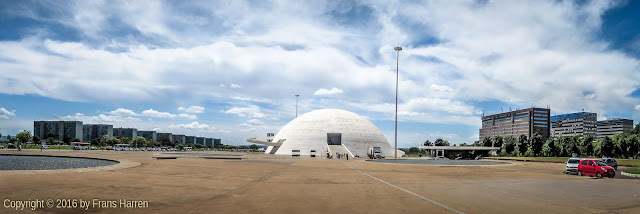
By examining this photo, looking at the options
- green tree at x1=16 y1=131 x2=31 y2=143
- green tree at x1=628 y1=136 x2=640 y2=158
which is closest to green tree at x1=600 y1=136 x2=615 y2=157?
green tree at x1=628 y1=136 x2=640 y2=158

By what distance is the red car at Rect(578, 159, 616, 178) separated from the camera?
956 inches

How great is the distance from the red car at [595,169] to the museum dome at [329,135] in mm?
52001

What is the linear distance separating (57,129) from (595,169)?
598ft

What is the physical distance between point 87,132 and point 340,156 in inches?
5849

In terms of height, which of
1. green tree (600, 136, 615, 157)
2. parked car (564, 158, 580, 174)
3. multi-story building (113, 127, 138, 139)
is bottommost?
multi-story building (113, 127, 138, 139)

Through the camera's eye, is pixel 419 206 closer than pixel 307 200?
Yes

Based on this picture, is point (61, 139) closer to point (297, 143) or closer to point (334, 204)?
point (297, 143)

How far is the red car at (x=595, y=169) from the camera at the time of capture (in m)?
24.3

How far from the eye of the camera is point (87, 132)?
16675 centimetres

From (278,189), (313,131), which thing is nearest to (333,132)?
(313,131)

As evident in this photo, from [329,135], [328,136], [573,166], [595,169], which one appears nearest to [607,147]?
[329,135]

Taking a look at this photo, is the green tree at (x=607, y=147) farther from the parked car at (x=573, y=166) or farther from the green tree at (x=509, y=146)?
the parked car at (x=573, y=166)

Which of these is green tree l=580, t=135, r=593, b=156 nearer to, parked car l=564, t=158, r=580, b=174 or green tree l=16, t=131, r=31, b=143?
parked car l=564, t=158, r=580, b=174

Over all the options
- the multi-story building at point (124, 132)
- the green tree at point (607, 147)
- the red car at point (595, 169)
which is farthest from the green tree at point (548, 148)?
the multi-story building at point (124, 132)
